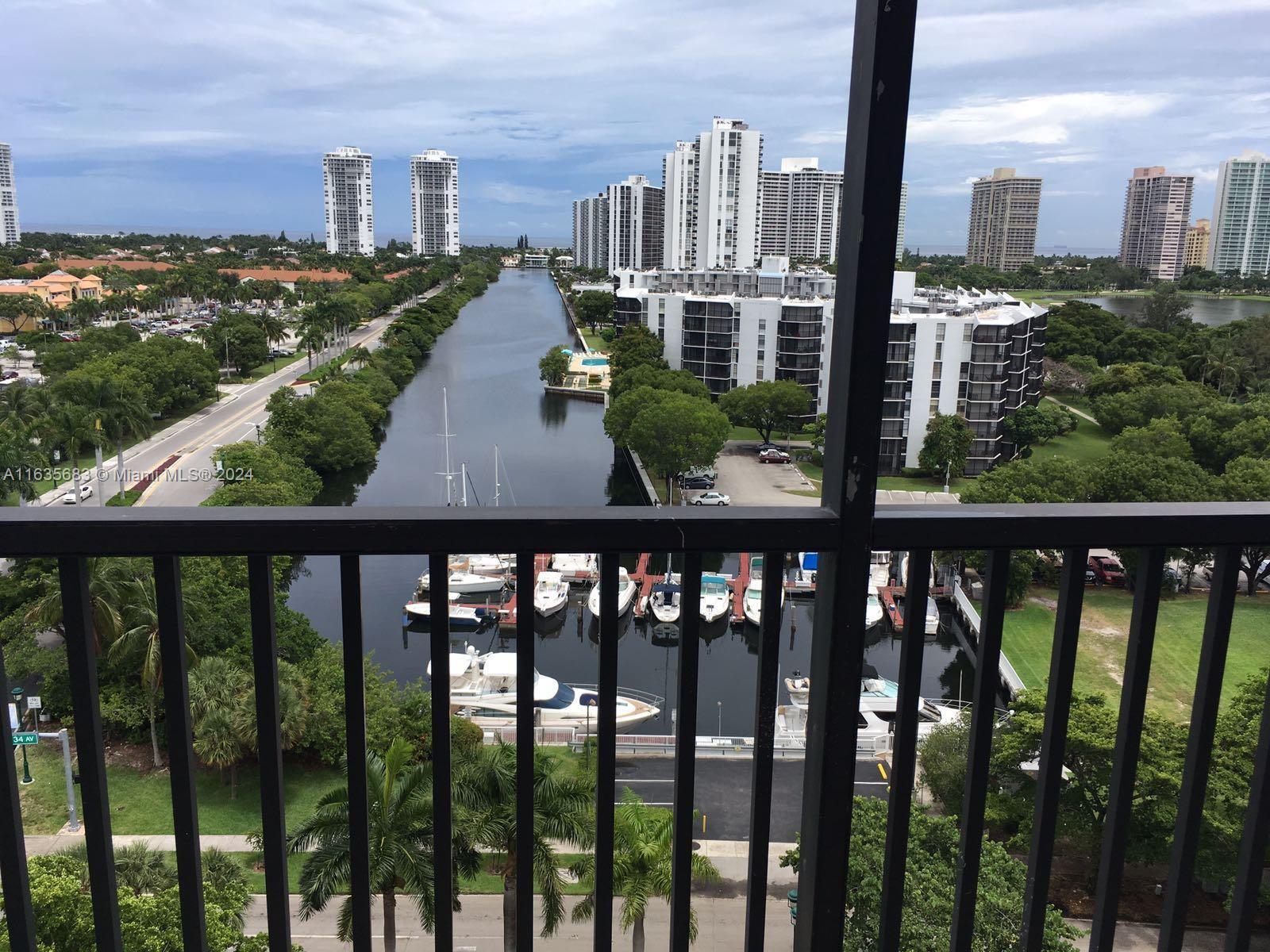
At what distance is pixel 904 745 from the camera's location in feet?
2.32

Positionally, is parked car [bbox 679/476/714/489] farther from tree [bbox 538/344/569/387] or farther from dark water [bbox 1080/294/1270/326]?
dark water [bbox 1080/294/1270/326]

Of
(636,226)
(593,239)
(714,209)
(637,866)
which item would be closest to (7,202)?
(637,866)

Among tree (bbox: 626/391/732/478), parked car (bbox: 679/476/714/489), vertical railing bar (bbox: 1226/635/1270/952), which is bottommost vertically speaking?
parked car (bbox: 679/476/714/489)

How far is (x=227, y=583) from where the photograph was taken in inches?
264

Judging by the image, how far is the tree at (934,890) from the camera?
97.4 inches

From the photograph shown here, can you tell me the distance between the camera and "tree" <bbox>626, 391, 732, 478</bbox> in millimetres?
12734

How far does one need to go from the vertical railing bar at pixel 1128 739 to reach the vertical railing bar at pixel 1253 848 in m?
0.10

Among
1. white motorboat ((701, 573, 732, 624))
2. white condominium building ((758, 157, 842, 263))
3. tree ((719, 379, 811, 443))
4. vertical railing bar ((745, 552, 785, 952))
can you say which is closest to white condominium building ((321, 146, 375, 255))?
vertical railing bar ((745, 552, 785, 952))

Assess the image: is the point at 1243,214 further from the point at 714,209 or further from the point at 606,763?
the point at 714,209

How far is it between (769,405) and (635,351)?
5.15 m

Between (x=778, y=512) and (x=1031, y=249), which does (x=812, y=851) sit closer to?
(x=778, y=512)

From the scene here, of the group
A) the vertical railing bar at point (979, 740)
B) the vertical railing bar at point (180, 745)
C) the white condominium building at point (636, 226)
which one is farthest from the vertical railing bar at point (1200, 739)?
the white condominium building at point (636, 226)

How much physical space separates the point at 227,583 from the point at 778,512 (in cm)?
674

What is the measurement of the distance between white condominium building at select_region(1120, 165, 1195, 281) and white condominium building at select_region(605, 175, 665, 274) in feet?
78.3
